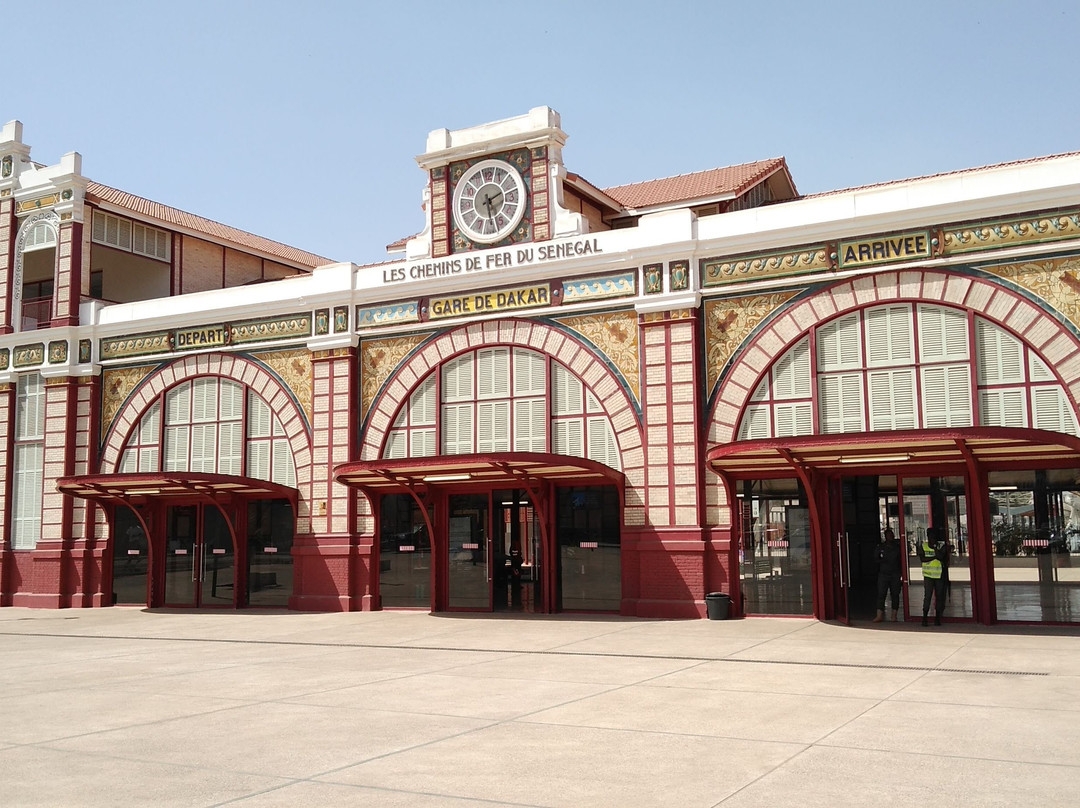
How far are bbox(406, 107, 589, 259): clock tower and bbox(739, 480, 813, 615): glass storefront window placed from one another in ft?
22.4

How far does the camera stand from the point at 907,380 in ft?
64.8

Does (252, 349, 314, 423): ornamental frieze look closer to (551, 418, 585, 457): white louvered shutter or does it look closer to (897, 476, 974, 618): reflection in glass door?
(551, 418, 585, 457): white louvered shutter

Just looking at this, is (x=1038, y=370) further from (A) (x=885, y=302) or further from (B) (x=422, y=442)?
(B) (x=422, y=442)

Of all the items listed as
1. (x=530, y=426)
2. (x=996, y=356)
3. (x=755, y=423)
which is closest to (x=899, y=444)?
(x=996, y=356)

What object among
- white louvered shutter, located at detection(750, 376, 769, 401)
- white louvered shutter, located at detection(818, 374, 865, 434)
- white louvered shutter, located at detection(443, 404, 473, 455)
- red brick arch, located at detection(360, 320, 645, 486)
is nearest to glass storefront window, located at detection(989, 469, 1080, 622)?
white louvered shutter, located at detection(818, 374, 865, 434)

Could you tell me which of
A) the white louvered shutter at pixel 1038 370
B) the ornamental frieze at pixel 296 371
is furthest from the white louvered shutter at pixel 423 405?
the white louvered shutter at pixel 1038 370

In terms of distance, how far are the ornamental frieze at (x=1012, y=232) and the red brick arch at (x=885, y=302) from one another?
0.57 metres

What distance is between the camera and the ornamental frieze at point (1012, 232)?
61.6ft

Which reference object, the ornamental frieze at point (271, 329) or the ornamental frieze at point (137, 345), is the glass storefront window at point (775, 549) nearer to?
the ornamental frieze at point (271, 329)

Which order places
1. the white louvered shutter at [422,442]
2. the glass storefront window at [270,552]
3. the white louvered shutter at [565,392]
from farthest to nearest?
1. the glass storefront window at [270,552]
2. the white louvered shutter at [422,442]
3. the white louvered shutter at [565,392]

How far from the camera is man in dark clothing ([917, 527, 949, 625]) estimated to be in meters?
18.2

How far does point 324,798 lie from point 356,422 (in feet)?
58.6

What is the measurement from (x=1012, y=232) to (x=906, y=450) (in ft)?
15.7

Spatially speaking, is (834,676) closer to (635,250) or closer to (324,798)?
(324,798)
